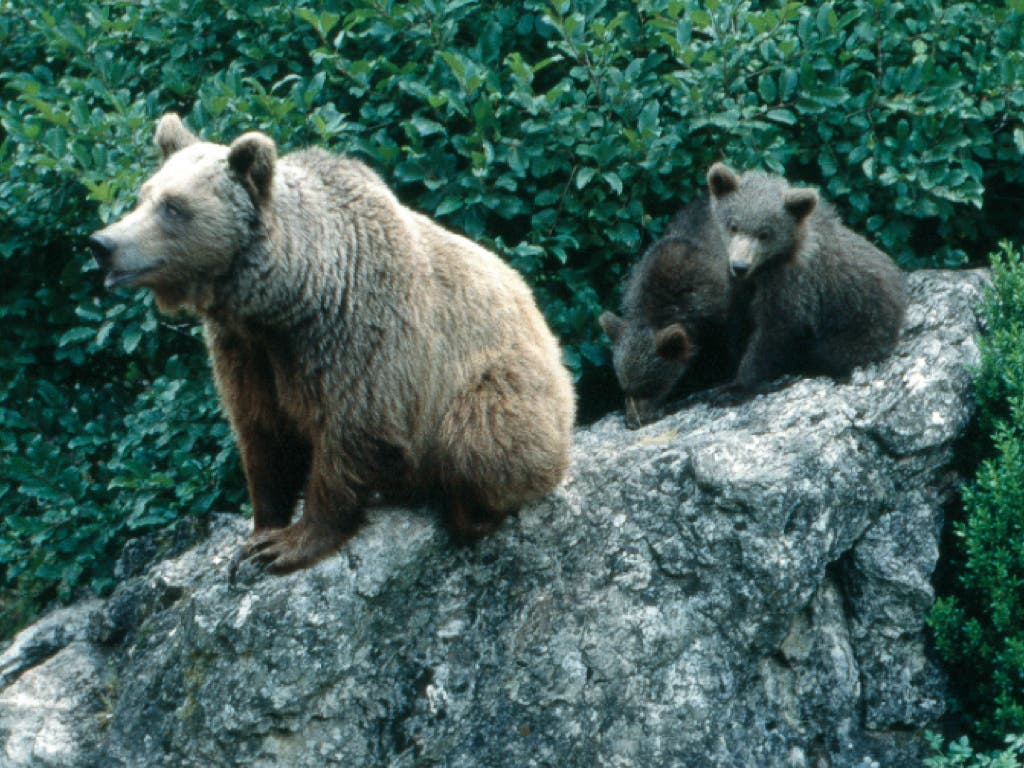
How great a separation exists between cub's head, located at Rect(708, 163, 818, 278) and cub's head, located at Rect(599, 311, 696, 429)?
23.4 inches

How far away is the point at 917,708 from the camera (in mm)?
5246

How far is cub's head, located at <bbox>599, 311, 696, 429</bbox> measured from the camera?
21.3 feet

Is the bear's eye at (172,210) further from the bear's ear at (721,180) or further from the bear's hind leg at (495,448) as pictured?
the bear's ear at (721,180)

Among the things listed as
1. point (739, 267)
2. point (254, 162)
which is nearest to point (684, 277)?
point (739, 267)

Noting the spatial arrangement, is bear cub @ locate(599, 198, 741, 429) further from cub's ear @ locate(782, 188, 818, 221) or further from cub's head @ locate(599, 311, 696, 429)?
cub's ear @ locate(782, 188, 818, 221)

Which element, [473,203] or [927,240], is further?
[927,240]

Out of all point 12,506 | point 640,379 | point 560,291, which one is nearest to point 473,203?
point 560,291

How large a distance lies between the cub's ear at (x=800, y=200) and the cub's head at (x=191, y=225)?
8.68 feet

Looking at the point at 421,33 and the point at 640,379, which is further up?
the point at 421,33

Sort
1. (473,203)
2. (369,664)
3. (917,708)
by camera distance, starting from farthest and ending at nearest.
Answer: (473,203), (917,708), (369,664)

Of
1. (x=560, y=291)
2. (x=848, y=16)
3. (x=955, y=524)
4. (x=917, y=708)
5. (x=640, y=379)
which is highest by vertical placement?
(x=848, y=16)

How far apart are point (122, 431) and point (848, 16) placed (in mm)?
4171

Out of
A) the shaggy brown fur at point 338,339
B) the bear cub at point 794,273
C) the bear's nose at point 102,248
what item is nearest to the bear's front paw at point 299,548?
the shaggy brown fur at point 338,339

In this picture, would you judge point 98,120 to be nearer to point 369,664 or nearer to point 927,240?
point 369,664
